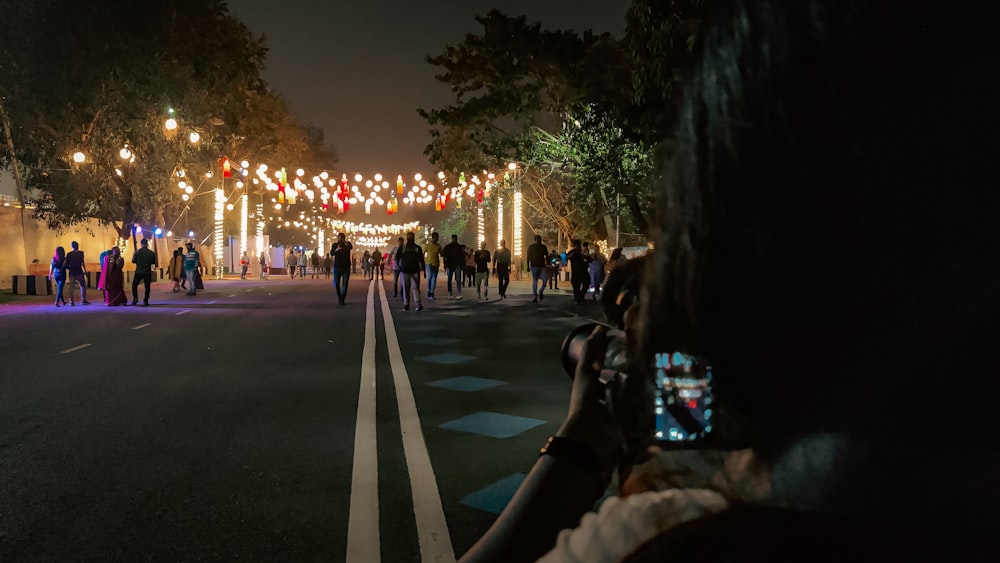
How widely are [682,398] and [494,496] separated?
319cm

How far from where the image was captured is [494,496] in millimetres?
4277

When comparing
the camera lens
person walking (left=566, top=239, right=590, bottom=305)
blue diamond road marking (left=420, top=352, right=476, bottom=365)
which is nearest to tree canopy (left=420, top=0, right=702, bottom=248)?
person walking (left=566, top=239, right=590, bottom=305)

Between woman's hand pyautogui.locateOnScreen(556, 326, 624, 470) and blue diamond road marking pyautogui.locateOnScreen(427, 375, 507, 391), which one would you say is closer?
woman's hand pyautogui.locateOnScreen(556, 326, 624, 470)

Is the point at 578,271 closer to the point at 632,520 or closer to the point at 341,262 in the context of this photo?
the point at 341,262

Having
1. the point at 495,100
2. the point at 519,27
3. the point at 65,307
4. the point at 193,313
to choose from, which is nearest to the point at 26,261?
the point at 65,307

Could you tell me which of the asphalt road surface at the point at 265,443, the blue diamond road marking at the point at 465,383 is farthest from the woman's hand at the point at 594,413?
the blue diamond road marking at the point at 465,383

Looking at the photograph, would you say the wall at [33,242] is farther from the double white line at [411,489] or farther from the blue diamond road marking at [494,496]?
the blue diamond road marking at [494,496]

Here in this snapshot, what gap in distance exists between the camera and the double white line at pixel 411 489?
3.50 m

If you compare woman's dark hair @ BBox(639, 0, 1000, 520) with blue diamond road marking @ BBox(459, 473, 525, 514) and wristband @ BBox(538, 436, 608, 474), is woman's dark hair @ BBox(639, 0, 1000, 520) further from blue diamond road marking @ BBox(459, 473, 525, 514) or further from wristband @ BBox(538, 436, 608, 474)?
blue diamond road marking @ BBox(459, 473, 525, 514)

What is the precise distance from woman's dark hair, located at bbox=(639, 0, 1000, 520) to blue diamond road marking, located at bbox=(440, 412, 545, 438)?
4996 millimetres

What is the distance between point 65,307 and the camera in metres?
19.9

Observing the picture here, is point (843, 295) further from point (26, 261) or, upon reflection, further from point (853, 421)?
point (26, 261)

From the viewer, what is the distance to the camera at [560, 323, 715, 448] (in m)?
1.08

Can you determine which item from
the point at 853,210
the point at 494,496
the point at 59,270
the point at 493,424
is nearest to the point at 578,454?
the point at 853,210
